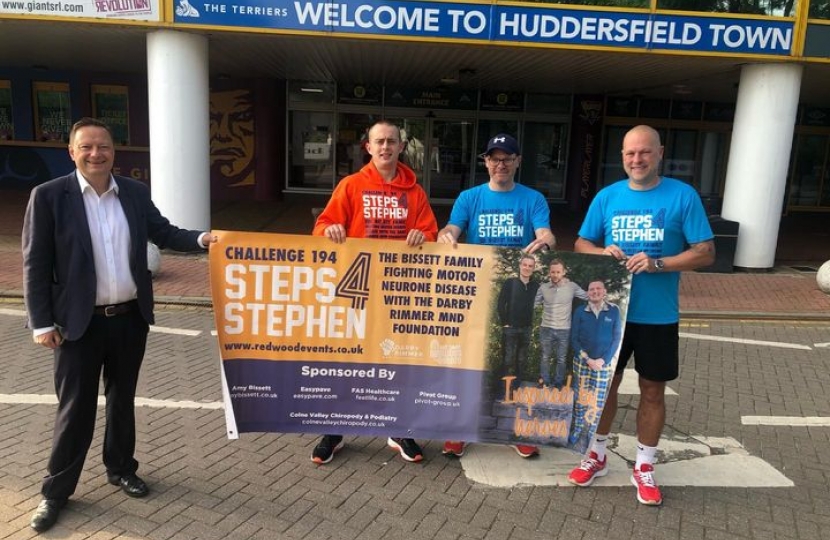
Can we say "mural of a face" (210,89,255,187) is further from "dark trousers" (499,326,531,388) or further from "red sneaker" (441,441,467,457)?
"dark trousers" (499,326,531,388)

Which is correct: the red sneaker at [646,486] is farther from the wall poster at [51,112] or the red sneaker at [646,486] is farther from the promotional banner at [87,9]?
the wall poster at [51,112]

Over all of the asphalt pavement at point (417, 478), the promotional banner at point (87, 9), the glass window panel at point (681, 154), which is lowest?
the asphalt pavement at point (417, 478)

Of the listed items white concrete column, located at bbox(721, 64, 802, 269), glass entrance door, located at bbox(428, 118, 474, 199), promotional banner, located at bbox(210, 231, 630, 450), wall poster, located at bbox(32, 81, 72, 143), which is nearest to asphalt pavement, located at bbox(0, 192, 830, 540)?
promotional banner, located at bbox(210, 231, 630, 450)

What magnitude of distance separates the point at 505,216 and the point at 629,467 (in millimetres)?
1668

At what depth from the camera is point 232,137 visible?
1756 cm

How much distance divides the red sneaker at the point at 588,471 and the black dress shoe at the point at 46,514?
8.64 feet

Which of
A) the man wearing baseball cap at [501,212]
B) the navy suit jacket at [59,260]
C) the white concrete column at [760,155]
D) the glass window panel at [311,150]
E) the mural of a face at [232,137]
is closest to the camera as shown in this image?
the navy suit jacket at [59,260]

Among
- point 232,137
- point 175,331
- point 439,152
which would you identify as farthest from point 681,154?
point 175,331

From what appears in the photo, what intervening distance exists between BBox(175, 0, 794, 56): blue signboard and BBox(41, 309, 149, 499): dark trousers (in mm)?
6883

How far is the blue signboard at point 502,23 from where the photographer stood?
899cm

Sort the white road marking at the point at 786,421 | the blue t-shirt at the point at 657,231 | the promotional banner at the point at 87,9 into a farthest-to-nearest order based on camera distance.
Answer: the promotional banner at the point at 87,9 → the white road marking at the point at 786,421 → the blue t-shirt at the point at 657,231

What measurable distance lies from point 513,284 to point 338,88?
600 inches

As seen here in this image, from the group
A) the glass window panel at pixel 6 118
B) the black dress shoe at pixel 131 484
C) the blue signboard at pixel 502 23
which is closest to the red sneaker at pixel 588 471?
the black dress shoe at pixel 131 484

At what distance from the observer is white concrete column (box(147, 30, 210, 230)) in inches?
363
